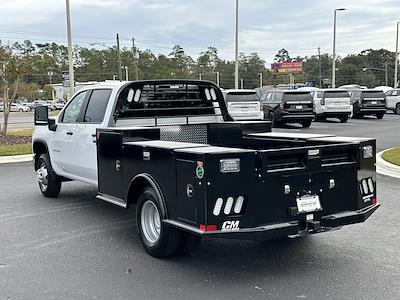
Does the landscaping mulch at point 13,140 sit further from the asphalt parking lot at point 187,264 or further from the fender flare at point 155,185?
the fender flare at point 155,185

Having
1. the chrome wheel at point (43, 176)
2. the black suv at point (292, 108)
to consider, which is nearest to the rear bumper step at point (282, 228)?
the chrome wheel at point (43, 176)

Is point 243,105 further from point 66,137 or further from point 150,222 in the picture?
point 150,222

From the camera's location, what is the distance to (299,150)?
16.4 ft

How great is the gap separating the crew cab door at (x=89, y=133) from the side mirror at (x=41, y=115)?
42.0 inches

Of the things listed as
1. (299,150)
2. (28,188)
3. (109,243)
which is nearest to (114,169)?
(109,243)

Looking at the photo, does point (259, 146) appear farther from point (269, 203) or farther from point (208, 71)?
point (208, 71)

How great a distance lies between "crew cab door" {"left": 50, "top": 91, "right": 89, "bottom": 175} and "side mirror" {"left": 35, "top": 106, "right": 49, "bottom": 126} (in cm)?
27

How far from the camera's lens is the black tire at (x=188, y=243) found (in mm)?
5520

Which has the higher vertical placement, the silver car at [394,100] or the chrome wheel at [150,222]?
the silver car at [394,100]

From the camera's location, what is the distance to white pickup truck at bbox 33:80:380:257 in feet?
15.6

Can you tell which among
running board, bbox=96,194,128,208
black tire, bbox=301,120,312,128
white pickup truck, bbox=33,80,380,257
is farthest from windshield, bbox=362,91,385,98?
running board, bbox=96,194,128,208

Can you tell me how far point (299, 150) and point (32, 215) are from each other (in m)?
4.55

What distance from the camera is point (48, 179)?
8.98m

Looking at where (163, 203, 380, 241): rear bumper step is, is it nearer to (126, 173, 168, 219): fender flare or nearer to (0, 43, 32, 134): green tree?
(126, 173, 168, 219): fender flare
